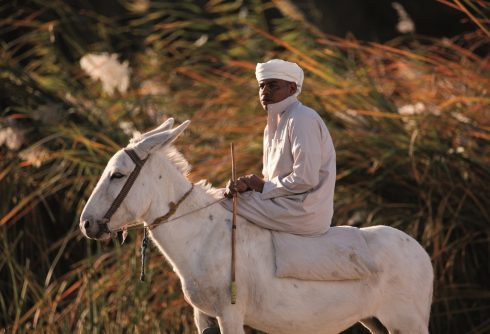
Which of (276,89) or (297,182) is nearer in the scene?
(297,182)

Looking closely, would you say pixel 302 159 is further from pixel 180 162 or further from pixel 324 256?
pixel 180 162

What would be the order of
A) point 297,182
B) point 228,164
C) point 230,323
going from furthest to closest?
1. point 228,164
2. point 297,182
3. point 230,323

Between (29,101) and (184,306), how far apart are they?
2.33 metres

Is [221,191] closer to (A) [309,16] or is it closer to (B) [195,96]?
(B) [195,96]

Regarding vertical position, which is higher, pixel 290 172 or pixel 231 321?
pixel 290 172

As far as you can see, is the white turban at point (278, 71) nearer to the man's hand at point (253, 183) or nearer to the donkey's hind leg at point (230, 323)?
the man's hand at point (253, 183)

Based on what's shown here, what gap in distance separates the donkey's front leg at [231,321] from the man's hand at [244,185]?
60cm

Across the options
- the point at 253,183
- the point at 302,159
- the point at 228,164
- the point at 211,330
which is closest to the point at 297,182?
the point at 302,159

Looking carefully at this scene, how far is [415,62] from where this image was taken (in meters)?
7.50

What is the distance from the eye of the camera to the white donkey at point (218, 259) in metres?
4.40

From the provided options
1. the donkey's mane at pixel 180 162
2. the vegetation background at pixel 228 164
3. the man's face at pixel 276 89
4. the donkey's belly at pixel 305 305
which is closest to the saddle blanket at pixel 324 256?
the donkey's belly at pixel 305 305

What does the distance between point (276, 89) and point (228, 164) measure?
2.04 meters

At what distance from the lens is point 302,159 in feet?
15.0

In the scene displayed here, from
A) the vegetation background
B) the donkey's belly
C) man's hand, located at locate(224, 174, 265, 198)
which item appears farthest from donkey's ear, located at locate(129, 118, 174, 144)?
the vegetation background
